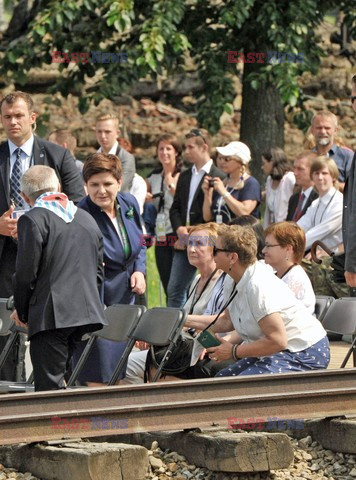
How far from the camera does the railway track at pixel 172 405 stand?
22.0 feet

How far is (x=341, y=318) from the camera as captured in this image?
8.87 m

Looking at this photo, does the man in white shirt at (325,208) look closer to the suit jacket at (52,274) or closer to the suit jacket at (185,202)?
the suit jacket at (185,202)

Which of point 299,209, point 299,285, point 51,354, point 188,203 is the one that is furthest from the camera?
point 299,209

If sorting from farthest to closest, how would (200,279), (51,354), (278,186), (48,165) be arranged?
1. (278,186)
2. (200,279)
3. (48,165)
4. (51,354)

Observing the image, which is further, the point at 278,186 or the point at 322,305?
the point at 278,186

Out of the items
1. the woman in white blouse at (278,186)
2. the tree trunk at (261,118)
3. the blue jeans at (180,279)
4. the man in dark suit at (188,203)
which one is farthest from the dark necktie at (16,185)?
the tree trunk at (261,118)

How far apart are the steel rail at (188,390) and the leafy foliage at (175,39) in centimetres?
849

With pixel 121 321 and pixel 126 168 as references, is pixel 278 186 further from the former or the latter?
pixel 121 321

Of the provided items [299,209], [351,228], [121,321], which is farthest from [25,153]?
[299,209]

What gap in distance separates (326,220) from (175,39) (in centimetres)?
487

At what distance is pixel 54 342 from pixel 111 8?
8.74 metres

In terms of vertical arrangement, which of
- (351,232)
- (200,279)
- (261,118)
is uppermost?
(261,118)

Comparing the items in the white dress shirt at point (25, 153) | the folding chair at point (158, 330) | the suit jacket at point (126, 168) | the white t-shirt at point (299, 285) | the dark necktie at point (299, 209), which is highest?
the white dress shirt at point (25, 153)

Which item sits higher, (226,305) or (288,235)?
Answer: (288,235)
